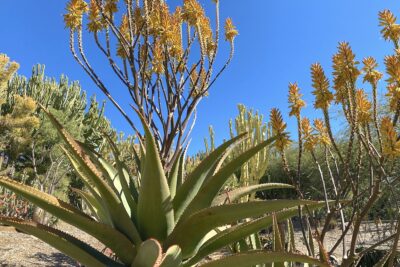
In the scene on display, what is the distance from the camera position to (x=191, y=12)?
10.2 feet

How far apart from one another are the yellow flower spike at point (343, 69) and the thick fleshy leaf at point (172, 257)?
2.95ft

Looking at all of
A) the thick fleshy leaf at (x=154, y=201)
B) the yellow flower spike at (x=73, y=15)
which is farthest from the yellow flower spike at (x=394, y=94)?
the yellow flower spike at (x=73, y=15)

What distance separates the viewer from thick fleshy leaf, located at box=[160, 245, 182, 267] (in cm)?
122

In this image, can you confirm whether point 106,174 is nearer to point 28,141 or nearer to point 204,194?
point 204,194

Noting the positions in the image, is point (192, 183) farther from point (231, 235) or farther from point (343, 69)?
point (343, 69)

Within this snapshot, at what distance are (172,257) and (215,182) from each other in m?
0.37

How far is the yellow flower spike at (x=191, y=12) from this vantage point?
310 cm

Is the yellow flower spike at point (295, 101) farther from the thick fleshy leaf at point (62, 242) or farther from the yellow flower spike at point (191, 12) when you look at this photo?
the yellow flower spike at point (191, 12)

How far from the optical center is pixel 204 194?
1.51 m

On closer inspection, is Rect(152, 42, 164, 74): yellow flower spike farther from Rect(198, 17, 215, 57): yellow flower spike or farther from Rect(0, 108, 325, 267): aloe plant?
Rect(0, 108, 325, 267): aloe plant

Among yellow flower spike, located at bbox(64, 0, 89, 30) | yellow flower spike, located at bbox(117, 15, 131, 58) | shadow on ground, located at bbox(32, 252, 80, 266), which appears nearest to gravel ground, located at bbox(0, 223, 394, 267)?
shadow on ground, located at bbox(32, 252, 80, 266)

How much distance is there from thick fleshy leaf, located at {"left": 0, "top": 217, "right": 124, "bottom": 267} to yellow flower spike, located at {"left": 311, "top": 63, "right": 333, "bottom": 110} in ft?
3.43

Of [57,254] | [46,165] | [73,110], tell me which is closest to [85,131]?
[73,110]

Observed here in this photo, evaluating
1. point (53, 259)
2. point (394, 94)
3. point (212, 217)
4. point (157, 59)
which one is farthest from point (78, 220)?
point (53, 259)
